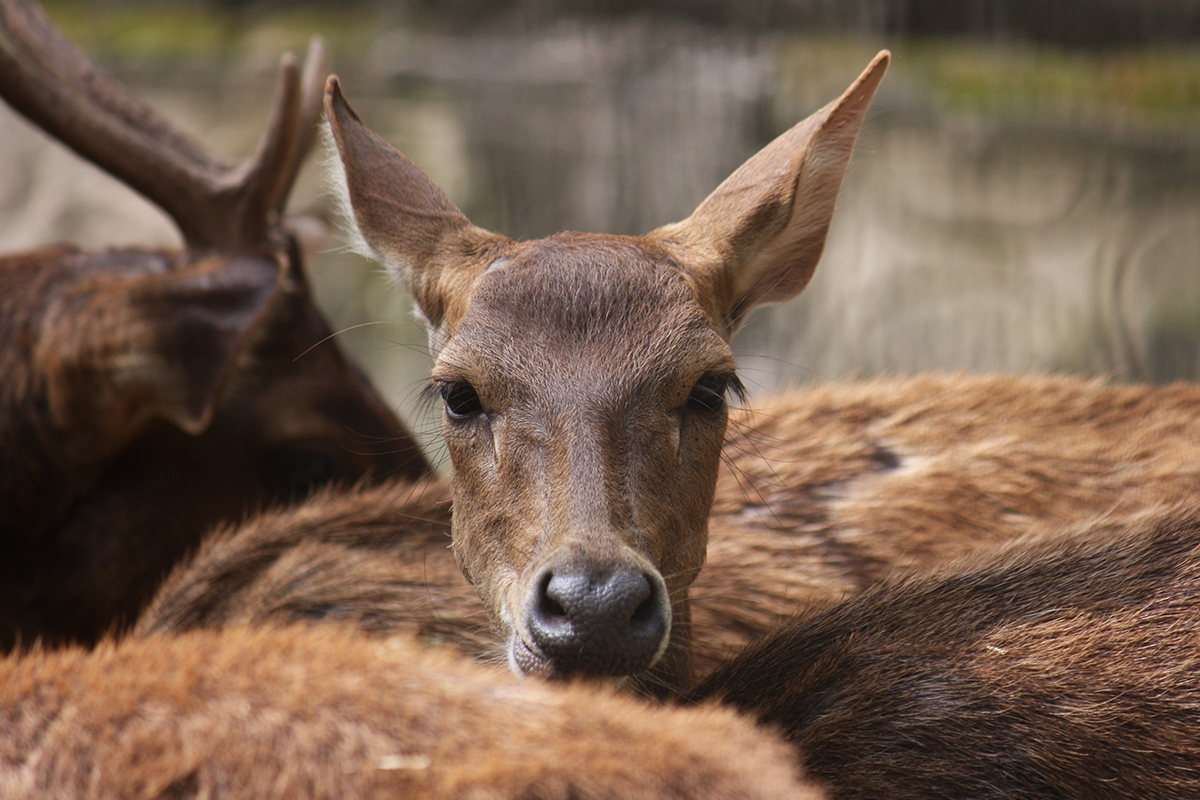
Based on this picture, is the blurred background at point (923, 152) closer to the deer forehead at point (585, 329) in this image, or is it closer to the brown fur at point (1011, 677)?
the deer forehead at point (585, 329)

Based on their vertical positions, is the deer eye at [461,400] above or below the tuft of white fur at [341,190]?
below

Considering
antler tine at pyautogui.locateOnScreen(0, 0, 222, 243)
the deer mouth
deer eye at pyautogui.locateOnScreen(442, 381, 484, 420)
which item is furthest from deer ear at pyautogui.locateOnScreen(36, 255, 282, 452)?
the deer mouth

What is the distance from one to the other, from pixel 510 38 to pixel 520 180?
84 cm

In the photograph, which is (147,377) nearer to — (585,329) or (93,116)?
(93,116)

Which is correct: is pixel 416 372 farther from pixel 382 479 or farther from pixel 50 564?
pixel 50 564

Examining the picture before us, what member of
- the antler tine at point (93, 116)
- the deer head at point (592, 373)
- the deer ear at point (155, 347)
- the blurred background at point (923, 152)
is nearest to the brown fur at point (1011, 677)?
the deer head at point (592, 373)

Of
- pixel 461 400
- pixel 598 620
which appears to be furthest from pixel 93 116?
pixel 598 620

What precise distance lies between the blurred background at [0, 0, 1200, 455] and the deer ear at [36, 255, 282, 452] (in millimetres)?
2881

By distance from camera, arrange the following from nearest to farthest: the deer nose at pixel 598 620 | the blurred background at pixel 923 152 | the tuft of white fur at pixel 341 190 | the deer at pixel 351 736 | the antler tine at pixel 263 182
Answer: the deer at pixel 351 736
the deer nose at pixel 598 620
the tuft of white fur at pixel 341 190
the antler tine at pixel 263 182
the blurred background at pixel 923 152

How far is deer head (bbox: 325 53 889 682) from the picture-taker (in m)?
2.19

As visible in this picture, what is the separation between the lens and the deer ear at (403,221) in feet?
9.68

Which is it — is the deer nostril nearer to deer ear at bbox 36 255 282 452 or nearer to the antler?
deer ear at bbox 36 255 282 452

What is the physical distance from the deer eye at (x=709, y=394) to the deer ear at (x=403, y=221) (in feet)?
2.04

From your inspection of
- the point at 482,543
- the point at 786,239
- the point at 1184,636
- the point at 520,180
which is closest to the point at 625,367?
the point at 482,543
